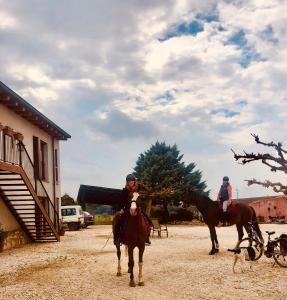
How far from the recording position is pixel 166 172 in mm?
46000

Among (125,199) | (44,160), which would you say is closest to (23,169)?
(44,160)

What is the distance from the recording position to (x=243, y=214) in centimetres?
1386

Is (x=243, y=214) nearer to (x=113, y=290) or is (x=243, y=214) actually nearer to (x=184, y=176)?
(x=113, y=290)

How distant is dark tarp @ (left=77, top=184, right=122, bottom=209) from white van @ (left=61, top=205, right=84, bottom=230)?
2297cm

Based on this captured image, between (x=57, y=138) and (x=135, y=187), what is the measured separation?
66.0 ft

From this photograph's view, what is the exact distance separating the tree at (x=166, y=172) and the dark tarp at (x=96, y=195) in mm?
32596

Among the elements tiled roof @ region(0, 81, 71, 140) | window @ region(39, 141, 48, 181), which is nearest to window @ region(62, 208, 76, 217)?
tiled roof @ region(0, 81, 71, 140)

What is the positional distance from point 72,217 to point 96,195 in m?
23.7

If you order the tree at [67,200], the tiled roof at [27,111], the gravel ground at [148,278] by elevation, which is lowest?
the gravel ground at [148,278]

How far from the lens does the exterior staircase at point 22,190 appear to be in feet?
56.5

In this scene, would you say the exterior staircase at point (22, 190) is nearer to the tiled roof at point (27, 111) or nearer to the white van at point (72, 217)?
the tiled roof at point (27, 111)

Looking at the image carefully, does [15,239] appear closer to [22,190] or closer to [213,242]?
[22,190]

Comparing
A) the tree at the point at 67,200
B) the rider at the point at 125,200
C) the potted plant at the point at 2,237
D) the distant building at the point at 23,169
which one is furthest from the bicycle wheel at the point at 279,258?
the tree at the point at 67,200

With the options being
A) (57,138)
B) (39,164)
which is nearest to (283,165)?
(39,164)
